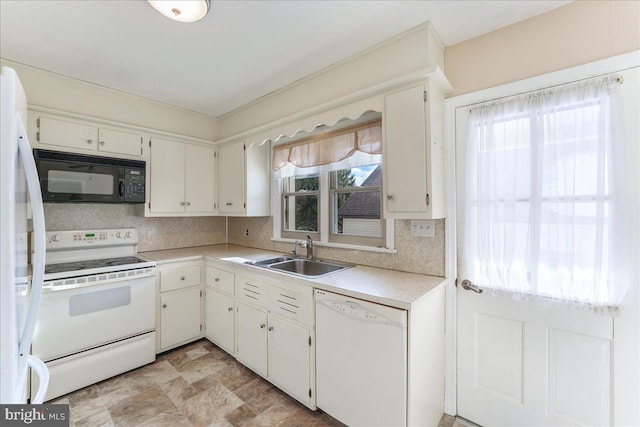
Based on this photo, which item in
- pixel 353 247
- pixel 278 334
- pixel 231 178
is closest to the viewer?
pixel 278 334

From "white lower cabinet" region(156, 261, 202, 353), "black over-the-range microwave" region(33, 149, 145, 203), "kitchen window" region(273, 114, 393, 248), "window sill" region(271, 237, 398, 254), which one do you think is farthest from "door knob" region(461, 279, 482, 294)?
"black over-the-range microwave" region(33, 149, 145, 203)

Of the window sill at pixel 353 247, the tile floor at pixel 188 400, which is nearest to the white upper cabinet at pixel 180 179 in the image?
the window sill at pixel 353 247

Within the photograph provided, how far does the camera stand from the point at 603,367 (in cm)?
140

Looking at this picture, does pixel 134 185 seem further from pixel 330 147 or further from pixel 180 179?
pixel 330 147

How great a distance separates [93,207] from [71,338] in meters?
1.21

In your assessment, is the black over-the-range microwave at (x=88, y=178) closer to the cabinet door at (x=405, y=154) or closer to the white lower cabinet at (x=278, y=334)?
the white lower cabinet at (x=278, y=334)

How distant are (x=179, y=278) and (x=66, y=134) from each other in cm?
156

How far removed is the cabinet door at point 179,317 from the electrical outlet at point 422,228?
2.23 metres

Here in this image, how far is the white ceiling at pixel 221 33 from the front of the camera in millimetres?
1549

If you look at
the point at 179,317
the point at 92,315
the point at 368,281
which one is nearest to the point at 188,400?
the point at 179,317

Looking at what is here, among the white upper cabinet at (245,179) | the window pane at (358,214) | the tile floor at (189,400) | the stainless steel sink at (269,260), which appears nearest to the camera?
the tile floor at (189,400)

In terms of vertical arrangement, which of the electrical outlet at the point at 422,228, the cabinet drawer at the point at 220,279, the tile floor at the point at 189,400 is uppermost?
the electrical outlet at the point at 422,228

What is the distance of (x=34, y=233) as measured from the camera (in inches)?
38.4

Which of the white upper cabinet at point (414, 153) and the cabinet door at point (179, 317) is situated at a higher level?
the white upper cabinet at point (414, 153)
